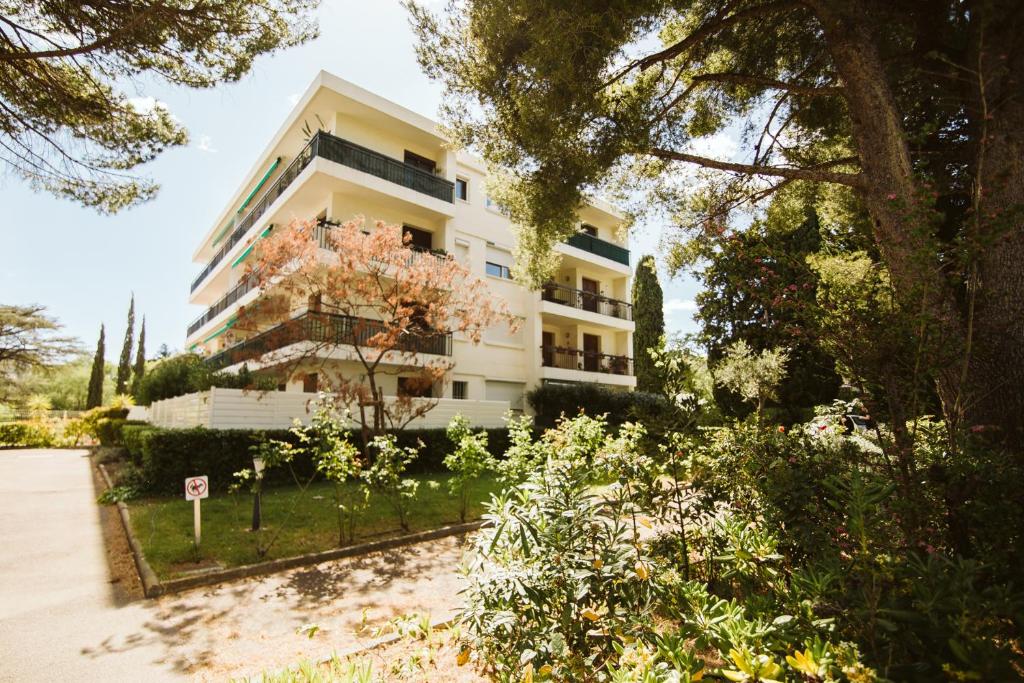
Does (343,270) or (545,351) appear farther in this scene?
(545,351)

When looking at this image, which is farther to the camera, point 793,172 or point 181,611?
point 793,172

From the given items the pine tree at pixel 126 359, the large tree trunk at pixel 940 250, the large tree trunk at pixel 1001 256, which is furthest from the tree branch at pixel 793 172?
the pine tree at pixel 126 359

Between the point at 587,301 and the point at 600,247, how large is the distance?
2946mm

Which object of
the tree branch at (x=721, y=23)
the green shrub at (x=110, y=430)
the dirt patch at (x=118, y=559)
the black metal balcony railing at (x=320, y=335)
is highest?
the tree branch at (x=721, y=23)

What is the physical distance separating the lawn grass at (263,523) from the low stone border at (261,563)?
12 centimetres

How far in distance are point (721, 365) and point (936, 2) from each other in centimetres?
1539

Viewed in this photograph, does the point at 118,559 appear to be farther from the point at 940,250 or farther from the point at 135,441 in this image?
the point at 940,250

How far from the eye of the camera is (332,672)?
3.07 metres

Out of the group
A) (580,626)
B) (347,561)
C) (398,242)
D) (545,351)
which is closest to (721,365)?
(545,351)

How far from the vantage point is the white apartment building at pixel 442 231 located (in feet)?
52.1

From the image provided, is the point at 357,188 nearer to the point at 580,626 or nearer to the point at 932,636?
the point at 580,626

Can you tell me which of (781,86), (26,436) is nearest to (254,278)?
(781,86)

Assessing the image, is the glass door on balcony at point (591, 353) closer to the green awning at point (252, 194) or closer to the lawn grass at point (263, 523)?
the lawn grass at point (263, 523)

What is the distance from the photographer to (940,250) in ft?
13.5
